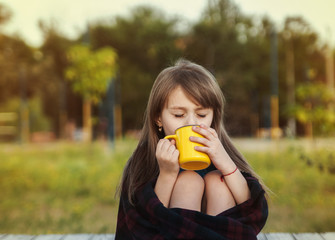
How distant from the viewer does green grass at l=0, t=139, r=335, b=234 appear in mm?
4102

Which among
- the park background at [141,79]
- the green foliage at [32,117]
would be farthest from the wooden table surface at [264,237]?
the green foliage at [32,117]

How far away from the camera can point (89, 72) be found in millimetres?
8852

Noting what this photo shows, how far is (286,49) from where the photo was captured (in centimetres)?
3031

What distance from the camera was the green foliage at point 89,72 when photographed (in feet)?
29.0

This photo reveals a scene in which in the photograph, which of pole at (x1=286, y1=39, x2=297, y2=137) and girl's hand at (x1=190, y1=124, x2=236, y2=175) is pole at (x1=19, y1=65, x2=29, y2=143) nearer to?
girl's hand at (x1=190, y1=124, x2=236, y2=175)

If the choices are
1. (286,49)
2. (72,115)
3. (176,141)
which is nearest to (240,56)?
(286,49)

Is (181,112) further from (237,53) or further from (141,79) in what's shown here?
(237,53)

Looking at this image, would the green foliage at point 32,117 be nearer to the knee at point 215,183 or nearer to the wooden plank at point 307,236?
the wooden plank at point 307,236

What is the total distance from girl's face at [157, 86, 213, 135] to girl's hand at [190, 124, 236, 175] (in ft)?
0.57

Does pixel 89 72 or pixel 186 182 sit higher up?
pixel 89 72

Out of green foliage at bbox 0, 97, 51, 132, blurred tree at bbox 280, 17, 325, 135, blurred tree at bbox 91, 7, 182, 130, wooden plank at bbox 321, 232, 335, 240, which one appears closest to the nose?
wooden plank at bbox 321, 232, 335, 240

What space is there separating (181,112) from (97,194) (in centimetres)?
394

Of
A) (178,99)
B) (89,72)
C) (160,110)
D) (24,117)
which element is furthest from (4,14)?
(178,99)

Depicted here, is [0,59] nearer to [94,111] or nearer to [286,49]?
[94,111]
